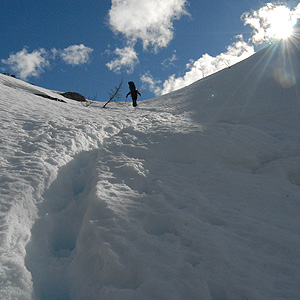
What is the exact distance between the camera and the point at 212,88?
51.5 ft

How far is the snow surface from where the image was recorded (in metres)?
2.89

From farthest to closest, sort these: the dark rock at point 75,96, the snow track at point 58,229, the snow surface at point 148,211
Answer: the dark rock at point 75,96 → the snow track at point 58,229 → the snow surface at point 148,211

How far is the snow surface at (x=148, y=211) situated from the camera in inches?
114

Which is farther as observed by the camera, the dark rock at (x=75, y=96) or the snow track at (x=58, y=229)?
the dark rock at (x=75, y=96)

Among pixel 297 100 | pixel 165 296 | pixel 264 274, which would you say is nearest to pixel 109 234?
pixel 165 296

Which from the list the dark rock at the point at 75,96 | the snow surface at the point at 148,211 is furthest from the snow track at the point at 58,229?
the dark rock at the point at 75,96

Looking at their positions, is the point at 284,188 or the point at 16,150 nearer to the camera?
the point at 284,188

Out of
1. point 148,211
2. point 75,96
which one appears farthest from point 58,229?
point 75,96

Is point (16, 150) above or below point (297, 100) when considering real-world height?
below

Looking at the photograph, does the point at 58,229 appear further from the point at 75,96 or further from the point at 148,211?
the point at 75,96

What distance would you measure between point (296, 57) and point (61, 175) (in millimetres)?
16029

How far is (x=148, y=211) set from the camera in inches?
162

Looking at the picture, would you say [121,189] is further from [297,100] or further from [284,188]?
[297,100]

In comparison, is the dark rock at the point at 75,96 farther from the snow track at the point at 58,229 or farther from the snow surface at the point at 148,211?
the snow track at the point at 58,229
